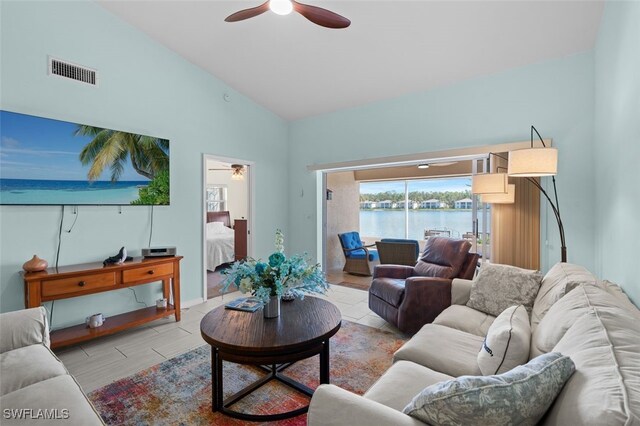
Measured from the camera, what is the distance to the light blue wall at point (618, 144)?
183 cm

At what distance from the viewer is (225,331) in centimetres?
200

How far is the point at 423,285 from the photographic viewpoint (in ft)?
9.80

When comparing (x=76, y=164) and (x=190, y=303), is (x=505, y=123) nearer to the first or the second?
(x=190, y=303)

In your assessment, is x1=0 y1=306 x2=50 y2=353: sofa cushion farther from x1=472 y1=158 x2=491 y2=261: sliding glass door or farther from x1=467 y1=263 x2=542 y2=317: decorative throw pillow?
x1=472 y1=158 x2=491 y2=261: sliding glass door

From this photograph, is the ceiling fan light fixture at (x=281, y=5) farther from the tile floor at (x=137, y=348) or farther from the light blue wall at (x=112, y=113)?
the tile floor at (x=137, y=348)

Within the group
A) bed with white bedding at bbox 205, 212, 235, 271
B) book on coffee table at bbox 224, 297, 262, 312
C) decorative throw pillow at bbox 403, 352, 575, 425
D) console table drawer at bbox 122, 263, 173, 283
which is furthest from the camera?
bed with white bedding at bbox 205, 212, 235, 271

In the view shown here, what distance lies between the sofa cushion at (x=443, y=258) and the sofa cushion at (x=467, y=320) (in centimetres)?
81

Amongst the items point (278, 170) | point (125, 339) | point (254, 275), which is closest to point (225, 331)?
point (254, 275)

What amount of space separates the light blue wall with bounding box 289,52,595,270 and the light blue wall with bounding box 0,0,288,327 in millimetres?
1737

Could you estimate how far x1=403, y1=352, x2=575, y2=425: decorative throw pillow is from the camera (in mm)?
895

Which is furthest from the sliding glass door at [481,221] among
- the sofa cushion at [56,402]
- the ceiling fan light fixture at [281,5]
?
the sofa cushion at [56,402]

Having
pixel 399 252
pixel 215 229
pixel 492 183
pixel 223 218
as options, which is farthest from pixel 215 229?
pixel 492 183

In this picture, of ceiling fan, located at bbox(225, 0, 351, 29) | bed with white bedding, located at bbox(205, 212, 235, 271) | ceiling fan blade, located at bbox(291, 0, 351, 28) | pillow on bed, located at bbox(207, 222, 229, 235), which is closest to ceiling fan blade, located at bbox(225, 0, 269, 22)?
ceiling fan, located at bbox(225, 0, 351, 29)

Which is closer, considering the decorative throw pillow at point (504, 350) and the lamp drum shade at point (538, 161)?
the decorative throw pillow at point (504, 350)
